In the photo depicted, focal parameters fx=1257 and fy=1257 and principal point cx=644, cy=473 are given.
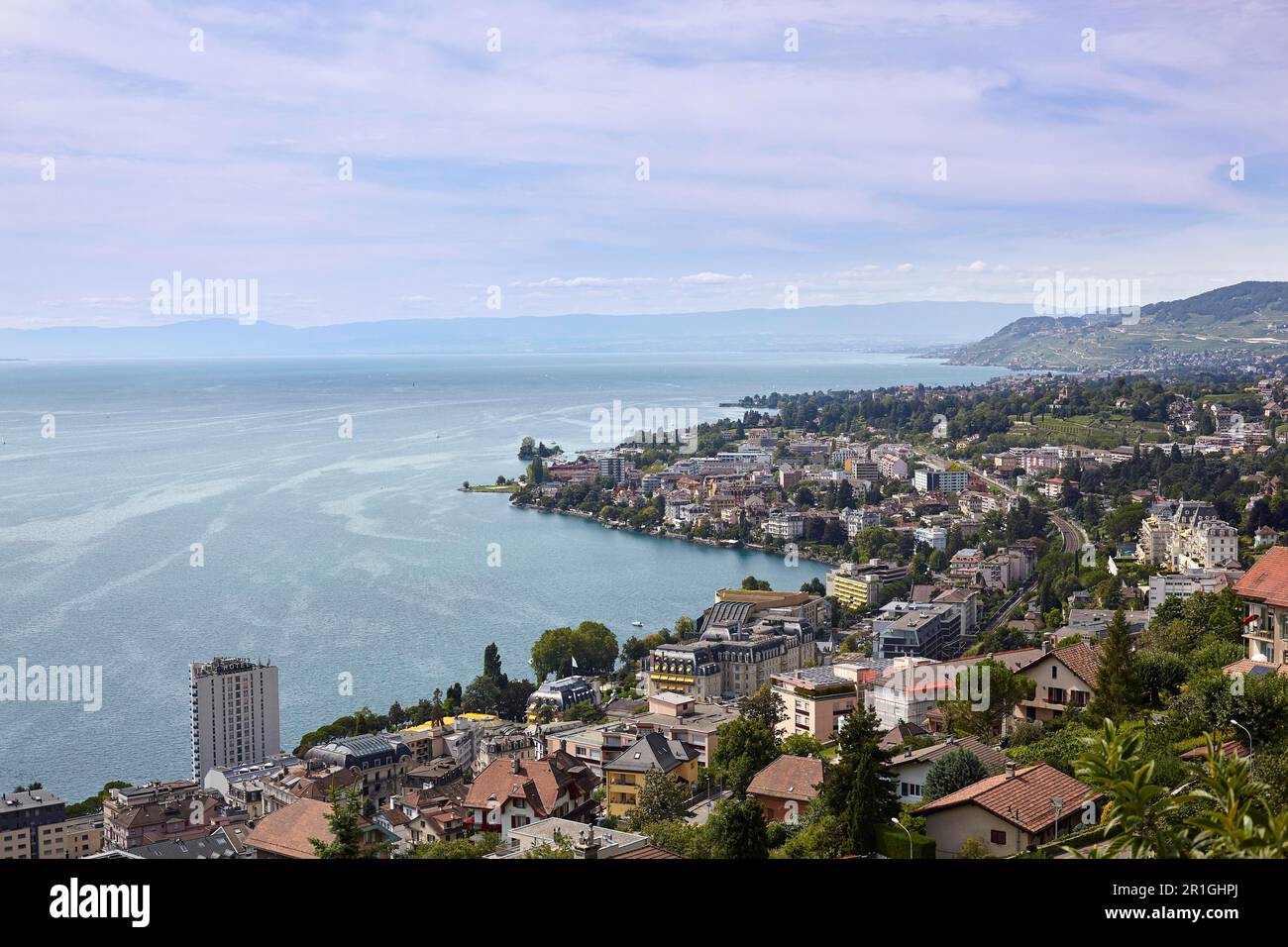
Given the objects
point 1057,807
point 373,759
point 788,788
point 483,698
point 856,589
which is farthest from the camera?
point 856,589

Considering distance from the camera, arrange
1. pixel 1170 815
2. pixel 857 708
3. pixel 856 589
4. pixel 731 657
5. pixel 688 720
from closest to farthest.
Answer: pixel 1170 815
pixel 857 708
pixel 688 720
pixel 731 657
pixel 856 589

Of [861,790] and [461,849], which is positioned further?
[461,849]

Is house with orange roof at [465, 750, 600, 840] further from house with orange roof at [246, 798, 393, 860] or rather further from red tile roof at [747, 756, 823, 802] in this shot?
red tile roof at [747, 756, 823, 802]

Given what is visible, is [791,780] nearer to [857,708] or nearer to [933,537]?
[857,708]

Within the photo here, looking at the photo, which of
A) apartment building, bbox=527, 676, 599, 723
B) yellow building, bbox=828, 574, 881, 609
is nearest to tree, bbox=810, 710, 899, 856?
apartment building, bbox=527, 676, 599, 723

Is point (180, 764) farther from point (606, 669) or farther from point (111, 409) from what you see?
point (111, 409)

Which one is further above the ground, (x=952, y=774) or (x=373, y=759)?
(x=952, y=774)

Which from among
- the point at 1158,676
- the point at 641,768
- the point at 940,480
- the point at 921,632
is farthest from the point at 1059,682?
the point at 940,480

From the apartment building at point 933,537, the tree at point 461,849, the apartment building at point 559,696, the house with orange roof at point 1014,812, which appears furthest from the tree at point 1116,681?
the apartment building at point 933,537

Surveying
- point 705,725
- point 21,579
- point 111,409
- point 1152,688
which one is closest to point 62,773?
point 705,725
